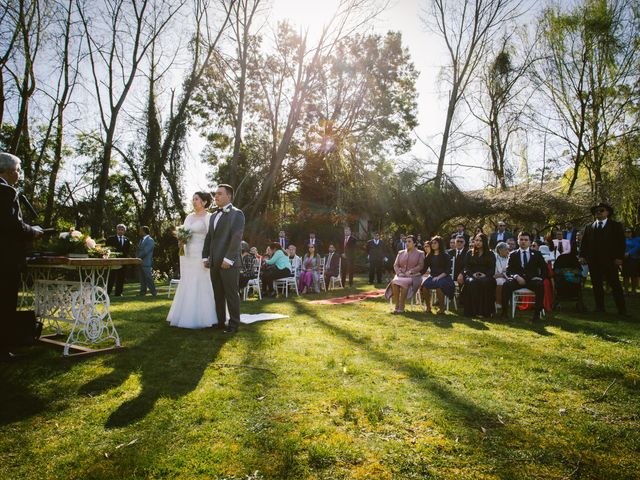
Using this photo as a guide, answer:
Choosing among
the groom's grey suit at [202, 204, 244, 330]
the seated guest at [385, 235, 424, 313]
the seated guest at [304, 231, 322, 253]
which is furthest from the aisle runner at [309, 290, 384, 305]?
the seated guest at [304, 231, 322, 253]

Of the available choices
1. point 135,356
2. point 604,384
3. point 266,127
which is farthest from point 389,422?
point 266,127

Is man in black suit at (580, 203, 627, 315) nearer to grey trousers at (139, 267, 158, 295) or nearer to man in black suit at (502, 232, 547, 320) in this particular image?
man in black suit at (502, 232, 547, 320)


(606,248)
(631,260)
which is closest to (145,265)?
(606,248)

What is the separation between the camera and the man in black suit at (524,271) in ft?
26.4

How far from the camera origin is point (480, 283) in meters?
8.31

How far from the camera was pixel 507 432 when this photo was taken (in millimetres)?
2904

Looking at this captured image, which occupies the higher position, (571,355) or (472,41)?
(472,41)

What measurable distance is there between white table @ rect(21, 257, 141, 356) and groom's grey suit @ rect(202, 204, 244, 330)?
125cm

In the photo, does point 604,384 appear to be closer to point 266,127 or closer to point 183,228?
point 183,228

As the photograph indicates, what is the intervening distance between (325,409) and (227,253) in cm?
322

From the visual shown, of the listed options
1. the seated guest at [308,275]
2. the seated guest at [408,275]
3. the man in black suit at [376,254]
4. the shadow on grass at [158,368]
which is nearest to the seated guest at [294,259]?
the seated guest at [308,275]

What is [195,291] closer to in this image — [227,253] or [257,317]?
[227,253]

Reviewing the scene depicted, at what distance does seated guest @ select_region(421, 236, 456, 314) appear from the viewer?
8648 mm

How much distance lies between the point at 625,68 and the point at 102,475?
21451 mm
